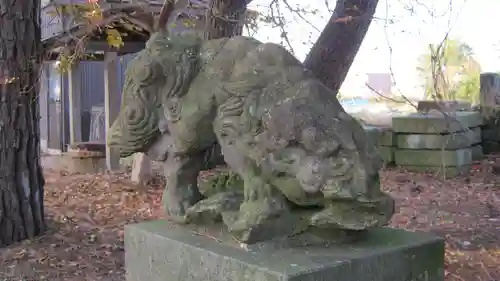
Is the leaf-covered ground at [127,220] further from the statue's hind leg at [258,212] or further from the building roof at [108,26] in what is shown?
the statue's hind leg at [258,212]

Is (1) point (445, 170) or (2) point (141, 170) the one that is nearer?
(2) point (141, 170)

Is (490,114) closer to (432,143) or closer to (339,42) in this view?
(432,143)

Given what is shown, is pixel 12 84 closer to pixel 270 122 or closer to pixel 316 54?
pixel 316 54

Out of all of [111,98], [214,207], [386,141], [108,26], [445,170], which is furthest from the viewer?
[111,98]

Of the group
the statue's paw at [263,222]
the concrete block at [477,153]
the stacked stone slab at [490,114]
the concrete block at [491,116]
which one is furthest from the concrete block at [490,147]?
the statue's paw at [263,222]

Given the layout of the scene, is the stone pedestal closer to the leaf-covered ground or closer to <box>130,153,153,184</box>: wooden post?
the leaf-covered ground

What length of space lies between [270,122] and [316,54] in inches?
103

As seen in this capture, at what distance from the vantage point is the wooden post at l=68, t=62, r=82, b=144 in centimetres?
1189

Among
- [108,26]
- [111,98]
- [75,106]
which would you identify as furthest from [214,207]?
[75,106]

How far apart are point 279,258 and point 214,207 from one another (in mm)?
404

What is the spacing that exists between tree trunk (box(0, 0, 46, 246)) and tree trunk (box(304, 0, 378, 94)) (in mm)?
2238

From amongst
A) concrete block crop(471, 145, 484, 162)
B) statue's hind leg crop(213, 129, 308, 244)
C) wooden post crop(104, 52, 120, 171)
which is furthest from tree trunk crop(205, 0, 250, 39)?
concrete block crop(471, 145, 484, 162)

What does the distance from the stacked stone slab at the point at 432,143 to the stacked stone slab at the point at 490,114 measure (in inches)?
34.4

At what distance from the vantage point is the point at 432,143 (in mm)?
7895
